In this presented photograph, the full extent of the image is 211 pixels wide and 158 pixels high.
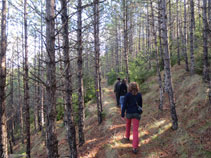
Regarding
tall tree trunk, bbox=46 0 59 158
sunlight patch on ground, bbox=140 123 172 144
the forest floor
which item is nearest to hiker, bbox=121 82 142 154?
the forest floor

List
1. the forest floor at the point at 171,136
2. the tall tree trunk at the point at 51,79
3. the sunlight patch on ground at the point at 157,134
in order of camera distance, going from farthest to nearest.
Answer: the sunlight patch on ground at the point at 157,134, the forest floor at the point at 171,136, the tall tree trunk at the point at 51,79

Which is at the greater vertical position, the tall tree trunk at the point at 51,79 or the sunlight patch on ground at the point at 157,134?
the tall tree trunk at the point at 51,79

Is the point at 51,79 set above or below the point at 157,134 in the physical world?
above

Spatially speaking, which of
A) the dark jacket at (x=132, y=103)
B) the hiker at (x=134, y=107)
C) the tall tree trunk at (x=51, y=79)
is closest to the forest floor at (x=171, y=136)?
the tall tree trunk at (x=51, y=79)

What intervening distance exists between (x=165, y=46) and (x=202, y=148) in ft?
12.1

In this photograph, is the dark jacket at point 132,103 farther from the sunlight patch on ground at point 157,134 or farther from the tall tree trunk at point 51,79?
the tall tree trunk at point 51,79

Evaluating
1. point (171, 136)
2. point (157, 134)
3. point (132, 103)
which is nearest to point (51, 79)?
point (132, 103)

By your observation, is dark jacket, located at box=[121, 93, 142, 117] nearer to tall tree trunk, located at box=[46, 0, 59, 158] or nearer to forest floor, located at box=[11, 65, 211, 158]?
forest floor, located at box=[11, 65, 211, 158]

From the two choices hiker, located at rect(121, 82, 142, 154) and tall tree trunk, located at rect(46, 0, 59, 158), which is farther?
hiker, located at rect(121, 82, 142, 154)

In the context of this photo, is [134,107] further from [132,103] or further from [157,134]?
[157,134]

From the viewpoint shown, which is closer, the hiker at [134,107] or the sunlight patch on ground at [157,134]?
the hiker at [134,107]

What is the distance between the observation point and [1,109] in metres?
5.91

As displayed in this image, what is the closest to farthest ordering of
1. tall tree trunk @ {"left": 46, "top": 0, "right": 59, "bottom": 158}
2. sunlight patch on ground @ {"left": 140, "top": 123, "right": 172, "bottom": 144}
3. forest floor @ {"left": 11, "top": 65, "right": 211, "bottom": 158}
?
tall tree trunk @ {"left": 46, "top": 0, "right": 59, "bottom": 158} < forest floor @ {"left": 11, "top": 65, "right": 211, "bottom": 158} < sunlight patch on ground @ {"left": 140, "top": 123, "right": 172, "bottom": 144}

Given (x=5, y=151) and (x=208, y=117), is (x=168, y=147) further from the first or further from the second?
(x=5, y=151)
